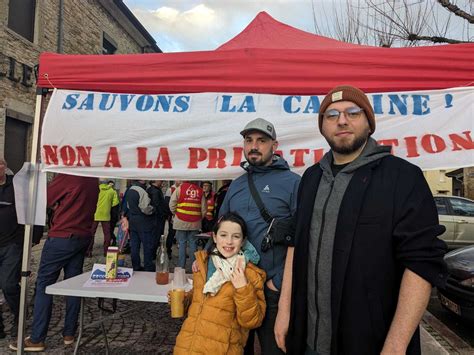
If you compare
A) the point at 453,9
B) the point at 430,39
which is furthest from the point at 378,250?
the point at 430,39

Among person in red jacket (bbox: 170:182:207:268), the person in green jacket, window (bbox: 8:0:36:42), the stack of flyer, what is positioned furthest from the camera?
window (bbox: 8:0:36:42)

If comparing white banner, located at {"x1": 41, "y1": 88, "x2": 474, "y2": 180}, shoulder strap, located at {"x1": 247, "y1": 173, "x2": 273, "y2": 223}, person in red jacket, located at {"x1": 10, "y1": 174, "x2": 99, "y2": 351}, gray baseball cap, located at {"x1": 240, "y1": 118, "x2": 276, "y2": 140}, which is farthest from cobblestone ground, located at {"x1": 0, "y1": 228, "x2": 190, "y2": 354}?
gray baseball cap, located at {"x1": 240, "y1": 118, "x2": 276, "y2": 140}

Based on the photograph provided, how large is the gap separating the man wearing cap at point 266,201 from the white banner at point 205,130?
1.77 ft

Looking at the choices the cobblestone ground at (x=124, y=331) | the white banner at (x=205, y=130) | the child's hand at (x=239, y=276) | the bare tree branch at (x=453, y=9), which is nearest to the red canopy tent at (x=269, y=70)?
the white banner at (x=205, y=130)

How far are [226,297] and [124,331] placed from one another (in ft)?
8.33

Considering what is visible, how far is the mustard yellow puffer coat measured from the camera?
2.25 m

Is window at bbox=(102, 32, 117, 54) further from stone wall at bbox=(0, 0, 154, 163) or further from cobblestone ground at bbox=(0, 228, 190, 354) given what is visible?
cobblestone ground at bbox=(0, 228, 190, 354)

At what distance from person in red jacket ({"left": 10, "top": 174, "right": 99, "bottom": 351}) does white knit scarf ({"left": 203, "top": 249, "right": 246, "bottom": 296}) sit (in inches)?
78.6

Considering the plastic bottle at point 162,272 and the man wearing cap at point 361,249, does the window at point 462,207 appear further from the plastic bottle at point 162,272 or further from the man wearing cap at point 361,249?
the man wearing cap at point 361,249

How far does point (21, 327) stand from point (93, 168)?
156 centimetres

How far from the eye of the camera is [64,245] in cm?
372

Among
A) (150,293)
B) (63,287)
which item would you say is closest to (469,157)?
(150,293)

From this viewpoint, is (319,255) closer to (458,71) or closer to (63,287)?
(458,71)

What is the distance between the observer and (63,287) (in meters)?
3.22
